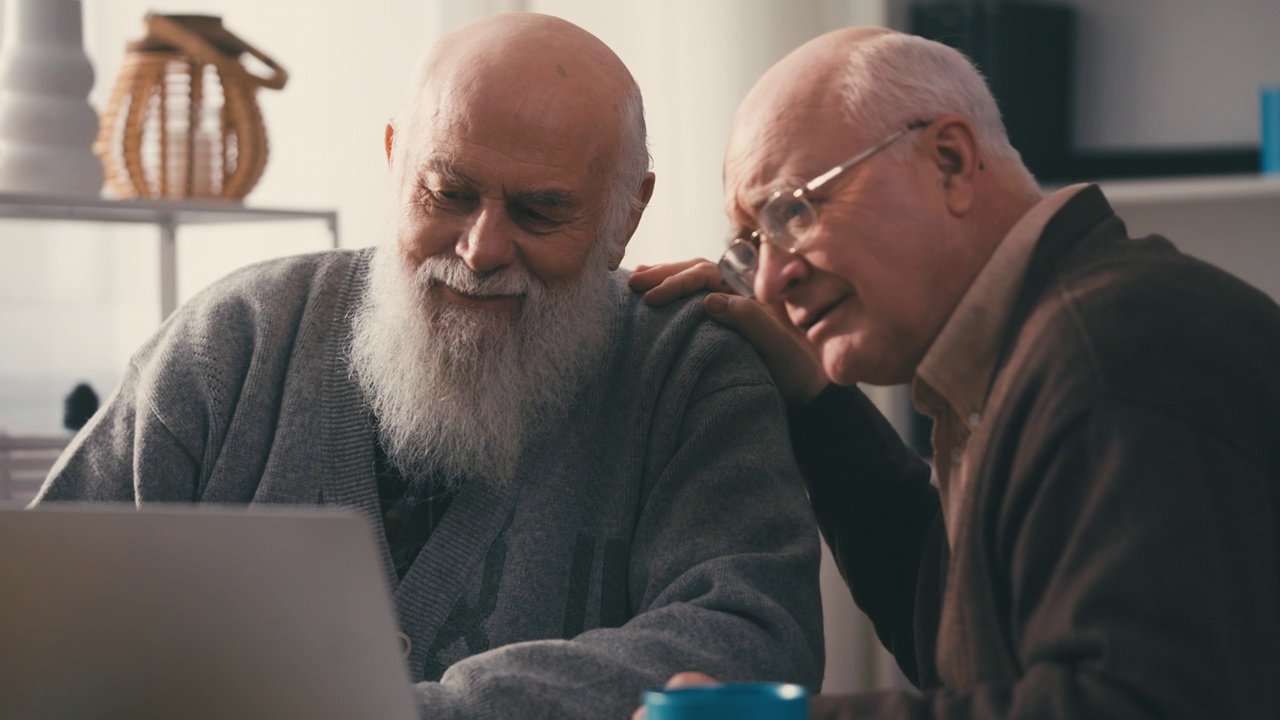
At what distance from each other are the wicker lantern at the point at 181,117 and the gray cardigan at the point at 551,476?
0.86 meters

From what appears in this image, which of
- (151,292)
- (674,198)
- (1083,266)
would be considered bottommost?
(151,292)

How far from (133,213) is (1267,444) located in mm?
2251

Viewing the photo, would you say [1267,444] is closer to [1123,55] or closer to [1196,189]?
[1196,189]

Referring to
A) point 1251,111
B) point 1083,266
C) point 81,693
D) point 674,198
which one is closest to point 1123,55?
point 1251,111

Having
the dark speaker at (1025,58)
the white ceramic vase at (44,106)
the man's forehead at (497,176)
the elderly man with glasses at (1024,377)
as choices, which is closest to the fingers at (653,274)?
the man's forehead at (497,176)

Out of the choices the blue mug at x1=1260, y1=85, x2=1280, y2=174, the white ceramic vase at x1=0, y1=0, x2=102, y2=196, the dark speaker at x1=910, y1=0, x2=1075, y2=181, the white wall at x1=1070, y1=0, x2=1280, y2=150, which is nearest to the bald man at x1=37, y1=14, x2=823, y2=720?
the white ceramic vase at x1=0, y1=0, x2=102, y2=196

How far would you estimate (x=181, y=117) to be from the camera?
2.71 meters

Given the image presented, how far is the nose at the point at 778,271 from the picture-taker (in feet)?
4.73

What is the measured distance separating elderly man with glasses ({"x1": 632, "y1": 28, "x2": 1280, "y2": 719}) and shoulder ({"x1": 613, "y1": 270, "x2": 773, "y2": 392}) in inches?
6.2

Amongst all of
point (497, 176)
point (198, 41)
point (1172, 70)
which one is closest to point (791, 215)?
point (497, 176)

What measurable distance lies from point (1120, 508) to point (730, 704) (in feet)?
1.17

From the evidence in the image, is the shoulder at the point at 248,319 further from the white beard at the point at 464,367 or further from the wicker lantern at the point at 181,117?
the wicker lantern at the point at 181,117

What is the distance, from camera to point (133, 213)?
2748 millimetres

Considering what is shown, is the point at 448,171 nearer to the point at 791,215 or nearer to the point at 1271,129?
the point at 791,215
